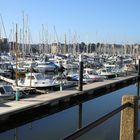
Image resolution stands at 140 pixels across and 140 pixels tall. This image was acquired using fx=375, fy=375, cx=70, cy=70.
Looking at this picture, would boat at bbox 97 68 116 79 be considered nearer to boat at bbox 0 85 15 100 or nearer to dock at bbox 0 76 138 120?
dock at bbox 0 76 138 120

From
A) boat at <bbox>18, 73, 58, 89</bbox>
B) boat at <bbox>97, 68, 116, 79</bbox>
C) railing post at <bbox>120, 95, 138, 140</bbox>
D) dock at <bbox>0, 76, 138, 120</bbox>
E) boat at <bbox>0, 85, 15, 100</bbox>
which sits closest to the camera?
railing post at <bbox>120, 95, 138, 140</bbox>

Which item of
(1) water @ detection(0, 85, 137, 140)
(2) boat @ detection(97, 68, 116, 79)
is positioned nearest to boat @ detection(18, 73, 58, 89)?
(1) water @ detection(0, 85, 137, 140)

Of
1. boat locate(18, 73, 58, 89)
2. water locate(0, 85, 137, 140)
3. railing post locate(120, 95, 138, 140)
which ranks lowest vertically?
water locate(0, 85, 137, 140)

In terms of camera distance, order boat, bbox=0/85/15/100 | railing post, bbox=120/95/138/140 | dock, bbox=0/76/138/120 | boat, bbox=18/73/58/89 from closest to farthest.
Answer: railing post, bbox=120/95/138/140 → dock, bbox=0/76/138/120 → boat, bbox=0/85/15/100 → boat, bbox=18/73/58/89

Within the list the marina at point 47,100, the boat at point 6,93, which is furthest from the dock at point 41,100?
the boat at point 6,93

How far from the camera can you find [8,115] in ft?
57.1

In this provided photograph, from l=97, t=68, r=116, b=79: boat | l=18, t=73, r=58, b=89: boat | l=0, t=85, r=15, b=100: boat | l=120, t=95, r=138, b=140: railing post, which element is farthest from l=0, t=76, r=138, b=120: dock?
l=97, t=68, r=116, b=79: boat

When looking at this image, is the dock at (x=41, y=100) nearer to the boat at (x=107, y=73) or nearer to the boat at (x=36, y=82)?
the boat at (x=36, y=82)

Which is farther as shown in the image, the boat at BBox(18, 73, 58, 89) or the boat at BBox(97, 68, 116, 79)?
the boat at BBox(97, 68, 116, 79)

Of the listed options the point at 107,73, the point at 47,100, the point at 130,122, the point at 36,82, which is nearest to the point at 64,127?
the point at 47,100

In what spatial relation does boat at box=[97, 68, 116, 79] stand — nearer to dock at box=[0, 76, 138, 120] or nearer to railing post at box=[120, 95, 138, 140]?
dock at box=[0, 76, 138, 120]

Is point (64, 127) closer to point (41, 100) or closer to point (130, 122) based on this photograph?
point (41, 100)

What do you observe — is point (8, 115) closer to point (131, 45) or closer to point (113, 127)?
point (113, 127)

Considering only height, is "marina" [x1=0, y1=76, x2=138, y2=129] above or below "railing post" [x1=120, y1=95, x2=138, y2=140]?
below
